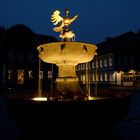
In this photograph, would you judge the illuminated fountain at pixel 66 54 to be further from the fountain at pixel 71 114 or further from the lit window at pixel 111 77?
the lit window at pixel 111 77

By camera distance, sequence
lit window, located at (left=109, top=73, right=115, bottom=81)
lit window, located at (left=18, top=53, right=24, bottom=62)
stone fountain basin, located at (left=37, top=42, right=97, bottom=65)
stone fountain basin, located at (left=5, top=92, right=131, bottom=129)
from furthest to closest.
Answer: lit window, located at (left=109, top=73, right=115, bottom=81) → lit window, located at (left=18, top=53, right=24, bottom=62) → stone fountain basin, located at (left=37, top=42, right=97, bottom=65) → stone fountain basin, located at (left=5, top=92, right=131, bottom=129)

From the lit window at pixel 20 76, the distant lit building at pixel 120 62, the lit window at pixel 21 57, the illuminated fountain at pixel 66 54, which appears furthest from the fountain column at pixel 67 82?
the lit window at pixel 21 57

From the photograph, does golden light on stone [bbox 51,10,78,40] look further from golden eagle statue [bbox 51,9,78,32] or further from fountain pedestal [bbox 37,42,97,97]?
fountain pedestal [bbox 37,42,97,97]

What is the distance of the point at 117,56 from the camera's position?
47.1 metres

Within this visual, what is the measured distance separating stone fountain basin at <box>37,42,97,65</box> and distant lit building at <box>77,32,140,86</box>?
102ft

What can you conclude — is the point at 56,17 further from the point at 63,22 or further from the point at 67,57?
the point at 67,57

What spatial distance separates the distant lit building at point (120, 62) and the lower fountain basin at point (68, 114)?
110ft

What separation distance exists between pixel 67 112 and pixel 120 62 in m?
41.5

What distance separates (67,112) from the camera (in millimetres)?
6039

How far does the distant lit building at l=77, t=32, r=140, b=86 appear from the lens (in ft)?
141

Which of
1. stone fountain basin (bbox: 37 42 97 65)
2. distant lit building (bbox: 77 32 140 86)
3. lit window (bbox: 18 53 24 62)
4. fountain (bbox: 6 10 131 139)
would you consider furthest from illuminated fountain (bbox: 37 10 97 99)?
lit window (bbox: 18 53 24 62)

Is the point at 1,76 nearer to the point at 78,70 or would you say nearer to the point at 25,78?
the point at 25,78

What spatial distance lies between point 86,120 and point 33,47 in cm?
3606

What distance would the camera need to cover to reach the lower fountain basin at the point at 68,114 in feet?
19.8
